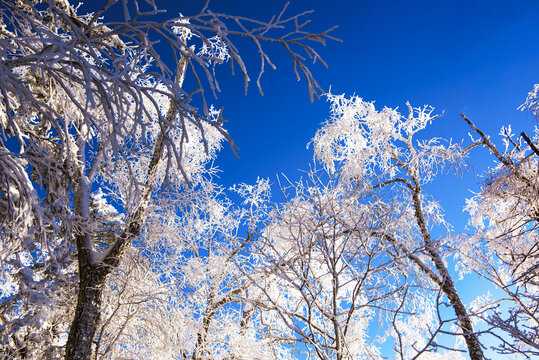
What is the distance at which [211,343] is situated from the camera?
7781 millimetres

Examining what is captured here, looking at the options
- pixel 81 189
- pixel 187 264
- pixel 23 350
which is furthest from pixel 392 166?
pixel 23 350

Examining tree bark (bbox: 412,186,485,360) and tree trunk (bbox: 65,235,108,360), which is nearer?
tree trunk (bbox: 65,235,108,360)

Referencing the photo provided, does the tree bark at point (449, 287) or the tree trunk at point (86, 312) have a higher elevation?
the tree bark at point (449, 287)

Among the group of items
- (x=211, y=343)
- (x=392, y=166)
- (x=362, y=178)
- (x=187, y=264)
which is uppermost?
(x=392, y=166)

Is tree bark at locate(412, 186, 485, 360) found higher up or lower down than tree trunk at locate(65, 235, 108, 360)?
higher up

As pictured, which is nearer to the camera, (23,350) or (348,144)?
(23,350)

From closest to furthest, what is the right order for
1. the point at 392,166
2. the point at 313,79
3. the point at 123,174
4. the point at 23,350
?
the point at 313,79, the point at 23,350, the point at 123,174, the point at 392,166

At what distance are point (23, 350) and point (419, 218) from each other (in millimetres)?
9162

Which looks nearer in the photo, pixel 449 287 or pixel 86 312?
pixel 86 312

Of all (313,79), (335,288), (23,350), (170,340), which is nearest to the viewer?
(313,79)

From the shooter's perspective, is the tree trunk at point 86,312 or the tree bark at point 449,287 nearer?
the tree trunk at point 86,312

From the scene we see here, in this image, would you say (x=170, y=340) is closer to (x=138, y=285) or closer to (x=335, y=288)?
(x=138, y=285)

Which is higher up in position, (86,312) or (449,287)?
(449,287)

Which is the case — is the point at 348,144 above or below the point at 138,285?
above
